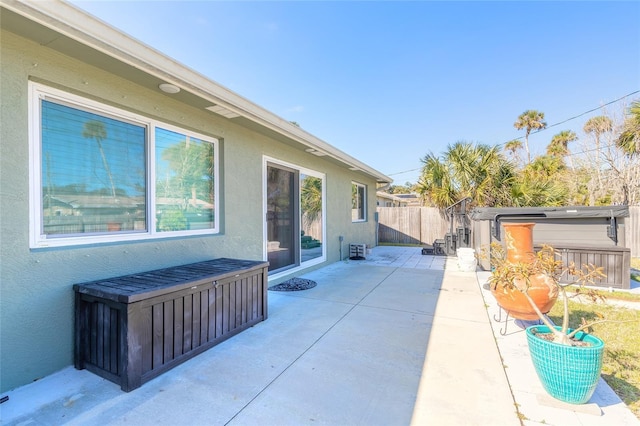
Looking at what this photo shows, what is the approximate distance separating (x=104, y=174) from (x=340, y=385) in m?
2.94

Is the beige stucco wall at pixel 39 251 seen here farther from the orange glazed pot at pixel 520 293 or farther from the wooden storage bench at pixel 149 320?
the orange glazed pot at pixel 520 293

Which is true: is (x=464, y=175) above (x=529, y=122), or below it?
below

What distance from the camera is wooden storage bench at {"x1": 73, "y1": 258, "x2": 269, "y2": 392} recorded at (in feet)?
7.12

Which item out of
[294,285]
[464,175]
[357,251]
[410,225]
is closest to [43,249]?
[294,285]

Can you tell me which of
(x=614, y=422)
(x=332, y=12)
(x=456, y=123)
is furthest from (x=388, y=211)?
(x=614, y=422)

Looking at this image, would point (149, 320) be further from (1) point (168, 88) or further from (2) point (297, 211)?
(2) point (297, 211)

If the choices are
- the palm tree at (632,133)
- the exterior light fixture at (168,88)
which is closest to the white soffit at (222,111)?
the exterior light fixture at (168,88)

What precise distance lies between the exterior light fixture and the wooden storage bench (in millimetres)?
1983

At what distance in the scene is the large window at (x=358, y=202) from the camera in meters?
9.75

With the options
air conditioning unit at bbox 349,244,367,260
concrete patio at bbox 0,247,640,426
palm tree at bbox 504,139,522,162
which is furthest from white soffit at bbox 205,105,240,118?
palm tree at bbox 504,139,522,162

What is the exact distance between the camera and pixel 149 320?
2.28 metres

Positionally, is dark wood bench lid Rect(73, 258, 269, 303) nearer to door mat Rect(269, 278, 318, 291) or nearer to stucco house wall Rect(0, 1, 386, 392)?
stucco house wall Rect(0, 1, 386, 392)

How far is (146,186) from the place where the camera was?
3.22 metres

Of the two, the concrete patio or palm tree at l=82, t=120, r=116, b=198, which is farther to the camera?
palm tree at l=82, t=120, r=116, b=198
